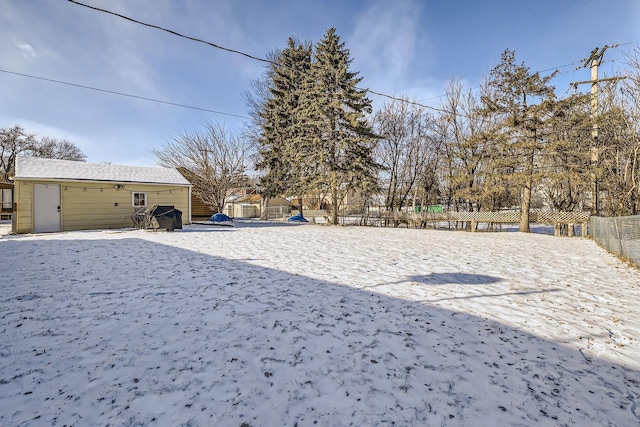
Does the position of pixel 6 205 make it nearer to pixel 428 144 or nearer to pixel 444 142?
pixel 428 144

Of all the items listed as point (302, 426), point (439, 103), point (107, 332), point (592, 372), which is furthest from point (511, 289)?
point (439, 103)

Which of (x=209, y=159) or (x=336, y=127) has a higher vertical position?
(x=336, y=127)

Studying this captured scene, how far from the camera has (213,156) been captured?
72.1 ft

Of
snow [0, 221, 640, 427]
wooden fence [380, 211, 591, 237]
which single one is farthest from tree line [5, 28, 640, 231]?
snow [0, 221, 640, 427]

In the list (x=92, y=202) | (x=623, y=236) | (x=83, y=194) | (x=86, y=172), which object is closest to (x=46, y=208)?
(x=83, y=194)

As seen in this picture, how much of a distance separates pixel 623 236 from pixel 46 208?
68.4 ft

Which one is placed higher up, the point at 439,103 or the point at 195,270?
the point at 439,103

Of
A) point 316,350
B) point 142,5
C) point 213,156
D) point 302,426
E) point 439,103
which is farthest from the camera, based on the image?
point 213,156

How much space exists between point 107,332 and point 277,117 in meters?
21.7

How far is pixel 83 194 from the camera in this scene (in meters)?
13.6

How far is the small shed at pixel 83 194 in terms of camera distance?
40.0ft

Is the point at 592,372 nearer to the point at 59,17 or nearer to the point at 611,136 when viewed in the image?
the point at 59,17

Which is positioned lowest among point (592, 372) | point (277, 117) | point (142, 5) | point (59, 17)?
point (592, 372)

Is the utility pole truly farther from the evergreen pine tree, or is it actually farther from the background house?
the background house
